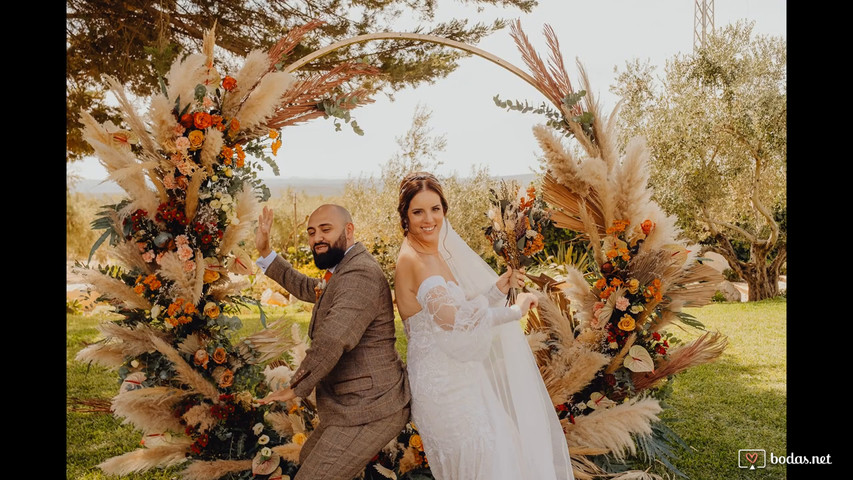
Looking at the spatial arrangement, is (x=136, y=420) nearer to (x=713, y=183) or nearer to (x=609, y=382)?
(x=609, y=382)

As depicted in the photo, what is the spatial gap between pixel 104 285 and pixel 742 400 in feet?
20.8

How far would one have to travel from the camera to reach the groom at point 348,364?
2746mm

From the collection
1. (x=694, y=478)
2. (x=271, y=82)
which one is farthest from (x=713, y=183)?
(x=271, y=82)

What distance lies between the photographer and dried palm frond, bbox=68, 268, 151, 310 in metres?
3.35

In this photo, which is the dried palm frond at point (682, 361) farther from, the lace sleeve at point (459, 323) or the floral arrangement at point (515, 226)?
the lace sleeve at point (459, 323)

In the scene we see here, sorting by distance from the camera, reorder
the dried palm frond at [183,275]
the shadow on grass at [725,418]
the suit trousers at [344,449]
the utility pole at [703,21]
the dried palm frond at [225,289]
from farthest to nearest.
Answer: the utility pole at [703,21] → the shadow on grass at [725,418] → the dried palm frond at [225,289] → the dried palm frond at [183,275] → the suit trousers at [344,449]

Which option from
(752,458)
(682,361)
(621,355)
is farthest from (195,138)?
(752,458)

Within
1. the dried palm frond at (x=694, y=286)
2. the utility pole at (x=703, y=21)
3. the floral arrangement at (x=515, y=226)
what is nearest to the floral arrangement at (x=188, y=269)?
the floral arrangement at (x=515, y=226)

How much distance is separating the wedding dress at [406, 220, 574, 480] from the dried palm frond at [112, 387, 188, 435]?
4.76 ft

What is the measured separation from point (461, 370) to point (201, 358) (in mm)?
1570

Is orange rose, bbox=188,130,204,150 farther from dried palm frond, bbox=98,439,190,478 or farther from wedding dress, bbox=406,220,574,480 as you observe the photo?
dried palm frond, bbox=98,439,190,478

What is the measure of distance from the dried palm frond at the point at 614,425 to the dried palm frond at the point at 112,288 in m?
2.68

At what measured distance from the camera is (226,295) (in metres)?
3.66
